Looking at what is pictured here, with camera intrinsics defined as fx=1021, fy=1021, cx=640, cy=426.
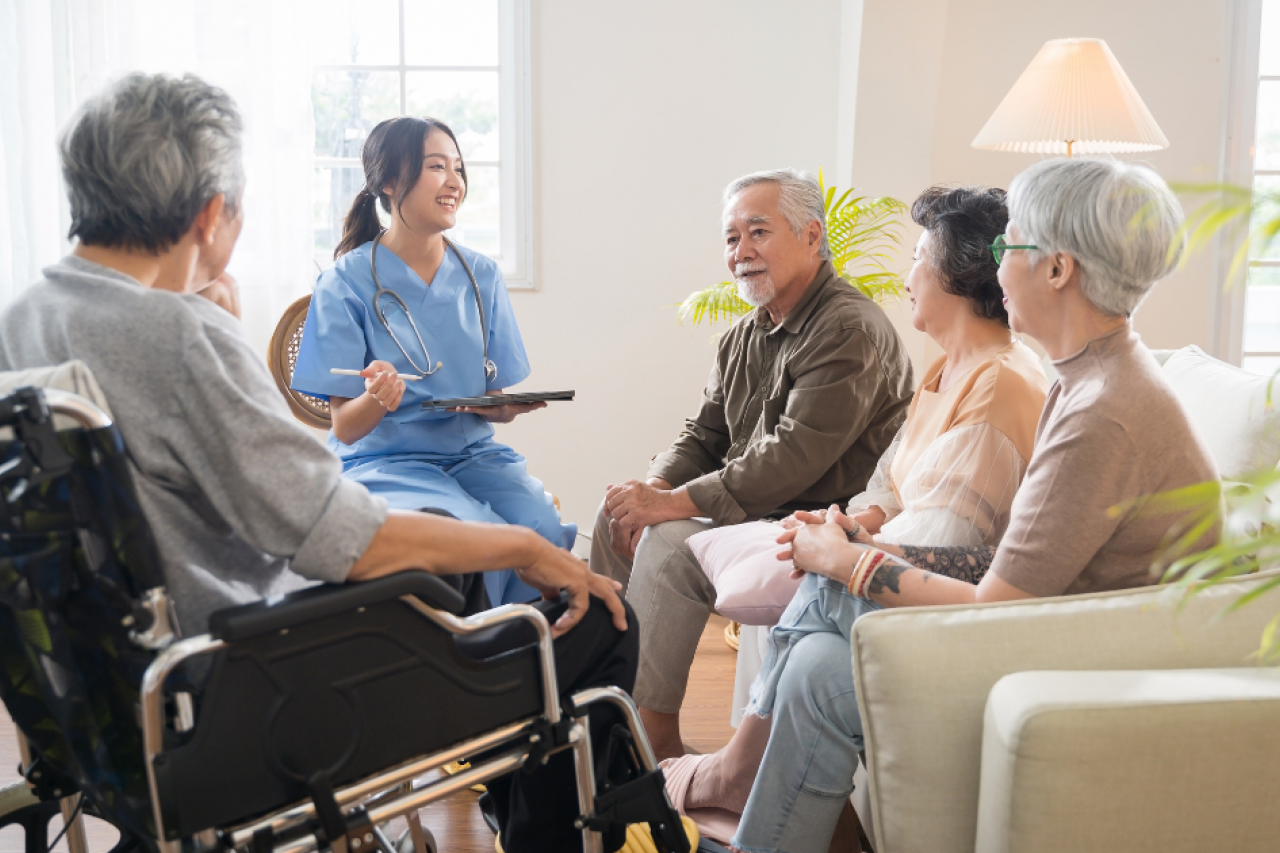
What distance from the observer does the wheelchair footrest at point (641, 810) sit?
1.20m

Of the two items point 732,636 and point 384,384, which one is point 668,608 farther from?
point 732,636

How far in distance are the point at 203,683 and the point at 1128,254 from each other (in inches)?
46.5

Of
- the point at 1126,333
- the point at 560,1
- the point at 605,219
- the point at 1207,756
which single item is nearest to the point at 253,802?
the point at 1207,756

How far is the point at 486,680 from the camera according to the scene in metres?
1.14

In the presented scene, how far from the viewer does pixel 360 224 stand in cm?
234

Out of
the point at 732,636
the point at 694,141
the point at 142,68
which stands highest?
the point at 142,68

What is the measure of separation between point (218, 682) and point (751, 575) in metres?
0.92

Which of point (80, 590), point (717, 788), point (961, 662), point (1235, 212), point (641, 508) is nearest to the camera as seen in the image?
point (1235, 212)

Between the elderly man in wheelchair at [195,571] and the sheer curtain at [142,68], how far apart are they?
231 centimetres

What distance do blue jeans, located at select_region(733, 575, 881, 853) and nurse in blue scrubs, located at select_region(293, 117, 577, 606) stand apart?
0.82m

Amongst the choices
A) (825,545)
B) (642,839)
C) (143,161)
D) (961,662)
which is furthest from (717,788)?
(143,161)

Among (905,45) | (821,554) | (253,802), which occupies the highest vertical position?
(905,45)

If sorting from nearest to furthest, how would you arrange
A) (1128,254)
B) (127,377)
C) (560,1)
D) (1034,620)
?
(127,377)
(1034,620)
(1128,254)
(560,1)

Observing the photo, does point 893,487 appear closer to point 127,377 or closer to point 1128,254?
point 1128,254
